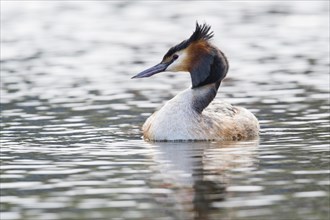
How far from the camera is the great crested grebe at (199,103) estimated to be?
58.3ft

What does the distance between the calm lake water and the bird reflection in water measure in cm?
1

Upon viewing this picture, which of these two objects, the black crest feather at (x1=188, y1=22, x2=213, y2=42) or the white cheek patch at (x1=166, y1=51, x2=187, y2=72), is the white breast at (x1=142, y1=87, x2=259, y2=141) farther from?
the black crest feather at (x1=188, y1=22, x2=213, y2=42)

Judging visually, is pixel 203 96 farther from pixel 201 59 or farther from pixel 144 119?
pixel 144 119

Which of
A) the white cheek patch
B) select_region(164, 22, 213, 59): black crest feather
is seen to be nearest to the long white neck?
the white cheek patch

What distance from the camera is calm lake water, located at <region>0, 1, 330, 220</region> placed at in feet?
42.3

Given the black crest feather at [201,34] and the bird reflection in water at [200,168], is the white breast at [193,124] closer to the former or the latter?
the bird reflection in water at [200,168]

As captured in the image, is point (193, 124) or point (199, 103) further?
point (199, 103)

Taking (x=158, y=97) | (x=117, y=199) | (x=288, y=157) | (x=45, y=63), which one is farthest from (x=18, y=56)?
(x=117, y=199)

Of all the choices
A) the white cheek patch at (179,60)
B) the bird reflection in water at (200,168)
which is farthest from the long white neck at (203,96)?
the bird reflection in water at (200,168)

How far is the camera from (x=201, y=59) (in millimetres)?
18094

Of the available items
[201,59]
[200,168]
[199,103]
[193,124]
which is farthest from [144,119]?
[200,168]

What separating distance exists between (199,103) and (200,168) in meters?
3.19

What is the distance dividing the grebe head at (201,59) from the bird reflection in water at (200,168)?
3.66ft

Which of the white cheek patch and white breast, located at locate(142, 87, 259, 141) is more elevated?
the white cheek patch
